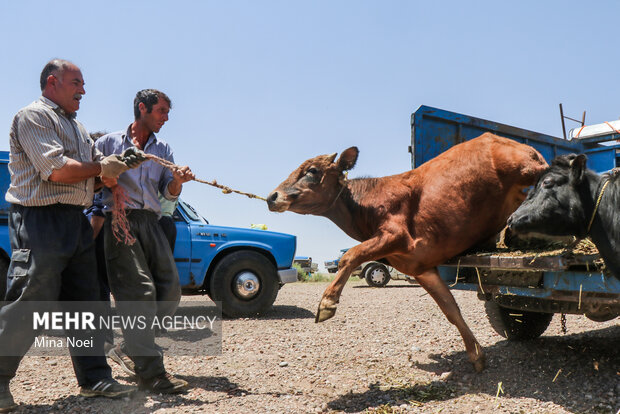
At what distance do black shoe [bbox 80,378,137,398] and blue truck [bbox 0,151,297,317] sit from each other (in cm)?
439

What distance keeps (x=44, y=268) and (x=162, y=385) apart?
123 centimetres

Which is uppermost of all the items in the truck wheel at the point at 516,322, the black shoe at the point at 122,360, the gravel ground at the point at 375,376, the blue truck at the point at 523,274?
the blue truck at the point at 523,274

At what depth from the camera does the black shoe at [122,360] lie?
4243mm

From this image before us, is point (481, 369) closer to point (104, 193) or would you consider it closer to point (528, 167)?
point (528, 167)

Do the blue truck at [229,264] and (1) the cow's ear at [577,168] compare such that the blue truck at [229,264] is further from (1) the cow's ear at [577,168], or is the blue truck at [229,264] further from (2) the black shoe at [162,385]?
(1) the cow's ear at [577,168]

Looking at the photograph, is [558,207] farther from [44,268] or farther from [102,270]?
[102,270]

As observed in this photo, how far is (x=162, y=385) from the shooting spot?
12.3ft

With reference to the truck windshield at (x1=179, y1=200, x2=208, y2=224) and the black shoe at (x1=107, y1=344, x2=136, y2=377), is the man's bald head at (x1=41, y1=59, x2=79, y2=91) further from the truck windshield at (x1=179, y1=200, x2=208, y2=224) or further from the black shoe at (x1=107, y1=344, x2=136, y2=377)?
the truck windshield at (x1=179, y1=200, x2=208, y2=224)

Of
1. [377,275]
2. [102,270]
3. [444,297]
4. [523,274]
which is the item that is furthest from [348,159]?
[377,275]

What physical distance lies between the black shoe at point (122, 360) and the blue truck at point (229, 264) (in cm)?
340

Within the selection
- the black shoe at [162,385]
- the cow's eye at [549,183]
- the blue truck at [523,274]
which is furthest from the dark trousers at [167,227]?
the cow's eye at [549,183]

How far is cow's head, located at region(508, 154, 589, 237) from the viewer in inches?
132

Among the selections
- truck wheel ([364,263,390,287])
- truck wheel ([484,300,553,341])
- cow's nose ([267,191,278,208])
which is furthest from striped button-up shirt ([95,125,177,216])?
truck wheel ([364,263,390,287])

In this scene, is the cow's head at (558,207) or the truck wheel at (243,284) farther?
the truck wheel at (243,284)
